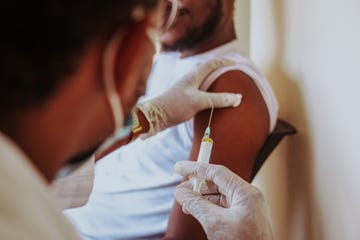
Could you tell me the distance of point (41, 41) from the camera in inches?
19.6

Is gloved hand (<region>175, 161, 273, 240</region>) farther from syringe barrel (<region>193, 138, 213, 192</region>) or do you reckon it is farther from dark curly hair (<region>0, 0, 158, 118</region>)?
Answer: dark curly hair (<region>0, 0, 158, 118</region>)

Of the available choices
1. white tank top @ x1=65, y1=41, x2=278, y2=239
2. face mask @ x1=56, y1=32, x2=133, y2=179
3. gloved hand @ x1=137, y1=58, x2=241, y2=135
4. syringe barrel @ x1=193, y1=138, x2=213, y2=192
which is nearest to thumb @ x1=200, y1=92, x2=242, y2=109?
gloved hand @ x1=137, y1=58, x2=241, y2=135

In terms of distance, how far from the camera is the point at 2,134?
1.72ft

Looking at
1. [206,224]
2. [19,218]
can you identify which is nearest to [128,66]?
[19,218]

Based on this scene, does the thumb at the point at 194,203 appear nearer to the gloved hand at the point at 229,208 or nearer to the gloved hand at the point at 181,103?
the gloved hand at the point at 229,208

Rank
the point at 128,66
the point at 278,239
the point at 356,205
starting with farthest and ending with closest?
the point at 278,239 < the point at 356,205 < the point at 128,66

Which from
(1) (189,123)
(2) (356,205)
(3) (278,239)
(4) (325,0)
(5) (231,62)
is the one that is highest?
(4) (325,0)

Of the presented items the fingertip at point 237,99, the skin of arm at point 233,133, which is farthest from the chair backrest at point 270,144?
the fingertip at point 237,99

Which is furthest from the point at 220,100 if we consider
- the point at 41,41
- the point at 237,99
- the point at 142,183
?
the point at 41,41

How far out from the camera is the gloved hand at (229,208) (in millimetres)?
1025

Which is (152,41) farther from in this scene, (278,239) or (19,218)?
(278,239)

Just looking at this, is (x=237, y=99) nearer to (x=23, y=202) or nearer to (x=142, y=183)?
(x=142, y=183)

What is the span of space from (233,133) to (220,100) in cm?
9

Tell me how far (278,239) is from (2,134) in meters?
1.36
